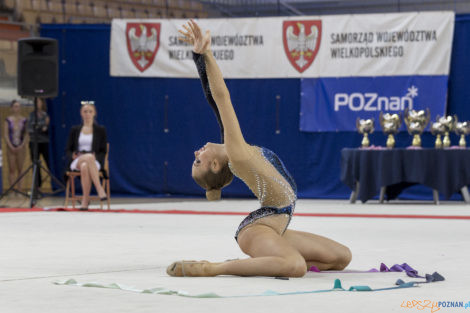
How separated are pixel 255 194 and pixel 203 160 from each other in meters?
0.30

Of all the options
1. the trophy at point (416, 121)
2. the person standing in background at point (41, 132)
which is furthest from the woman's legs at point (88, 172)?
the trophy at point (416, 121)

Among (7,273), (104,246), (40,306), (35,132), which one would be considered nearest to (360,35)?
(35,132)

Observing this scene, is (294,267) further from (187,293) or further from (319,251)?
(187,293)

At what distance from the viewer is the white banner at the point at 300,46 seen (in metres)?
12.4

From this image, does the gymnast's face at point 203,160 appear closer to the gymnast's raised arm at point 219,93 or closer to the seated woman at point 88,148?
the gymnast's raised arm at point 219,93

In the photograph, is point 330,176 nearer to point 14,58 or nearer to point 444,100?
point 444,100

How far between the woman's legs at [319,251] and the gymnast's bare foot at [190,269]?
0.45 metres

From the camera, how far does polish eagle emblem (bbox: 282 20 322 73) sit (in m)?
12.8

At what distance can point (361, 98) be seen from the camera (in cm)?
1268

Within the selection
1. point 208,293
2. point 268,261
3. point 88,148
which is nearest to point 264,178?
point 268,261

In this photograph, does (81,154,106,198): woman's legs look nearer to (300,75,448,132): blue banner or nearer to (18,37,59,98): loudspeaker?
(18,37,59,98): loudspeaker

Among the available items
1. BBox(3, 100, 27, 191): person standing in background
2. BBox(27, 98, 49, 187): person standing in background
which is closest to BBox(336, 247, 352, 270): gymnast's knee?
BBox(27, 98, 49, 187): person standing in background

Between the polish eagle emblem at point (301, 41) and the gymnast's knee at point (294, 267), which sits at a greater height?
the polish eagle emblem at point (301, 41)

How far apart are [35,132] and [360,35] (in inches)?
189
